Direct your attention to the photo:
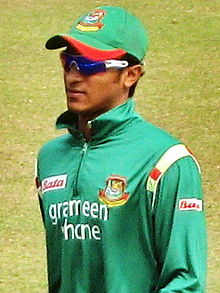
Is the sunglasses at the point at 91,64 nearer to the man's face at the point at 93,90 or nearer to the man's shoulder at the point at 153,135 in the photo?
the man's face at the point at 93,90

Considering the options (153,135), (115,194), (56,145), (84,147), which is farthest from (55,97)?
(115,194)

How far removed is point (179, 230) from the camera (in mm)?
3422

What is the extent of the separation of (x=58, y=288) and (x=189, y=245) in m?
0.51

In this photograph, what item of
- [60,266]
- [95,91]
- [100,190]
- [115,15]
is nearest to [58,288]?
[60,266]

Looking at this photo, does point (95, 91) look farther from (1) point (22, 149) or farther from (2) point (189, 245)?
(1) point (22, 149)

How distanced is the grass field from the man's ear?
4288 mm

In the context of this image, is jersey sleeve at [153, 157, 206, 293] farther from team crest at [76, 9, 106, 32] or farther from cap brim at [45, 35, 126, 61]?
team crest at [76, 9, 106, 32]

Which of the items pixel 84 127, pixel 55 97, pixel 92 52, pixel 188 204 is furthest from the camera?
pixel 55 97

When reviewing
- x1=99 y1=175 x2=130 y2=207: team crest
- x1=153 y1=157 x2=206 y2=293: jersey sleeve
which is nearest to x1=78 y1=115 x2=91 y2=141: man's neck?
x1=99 y1=175 x2=130 y2=207: team crest

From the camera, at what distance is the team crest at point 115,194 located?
11.3 ft

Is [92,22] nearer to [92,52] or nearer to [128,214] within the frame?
[92,52]

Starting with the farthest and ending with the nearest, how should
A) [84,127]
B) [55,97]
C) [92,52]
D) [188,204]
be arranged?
[55,97] → [84,127] → [92,52] → [188,204]

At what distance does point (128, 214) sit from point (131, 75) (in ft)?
1.55

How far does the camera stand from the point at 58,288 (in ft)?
12.0
